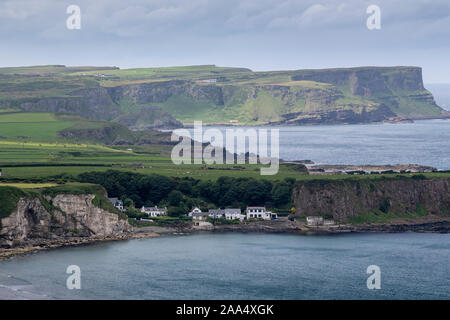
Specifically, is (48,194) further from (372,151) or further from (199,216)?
(372,151)

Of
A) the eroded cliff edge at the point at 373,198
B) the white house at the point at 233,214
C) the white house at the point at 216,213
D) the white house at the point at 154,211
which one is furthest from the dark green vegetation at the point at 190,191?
the eroded cliff edge at the point at 373,198

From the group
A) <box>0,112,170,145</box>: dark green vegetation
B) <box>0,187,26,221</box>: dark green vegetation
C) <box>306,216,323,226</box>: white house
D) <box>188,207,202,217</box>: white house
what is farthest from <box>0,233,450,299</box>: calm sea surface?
<box>0,112,170,145</box>: dark green vegetation

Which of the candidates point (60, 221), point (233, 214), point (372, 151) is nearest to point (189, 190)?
point (233, 214)

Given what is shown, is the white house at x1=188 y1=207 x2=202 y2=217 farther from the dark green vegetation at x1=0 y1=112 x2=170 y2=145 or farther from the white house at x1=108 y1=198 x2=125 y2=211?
the dark green vegetation at x1=0 y1=112 x2=170 y2=145

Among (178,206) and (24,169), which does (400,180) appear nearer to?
(178,206)
